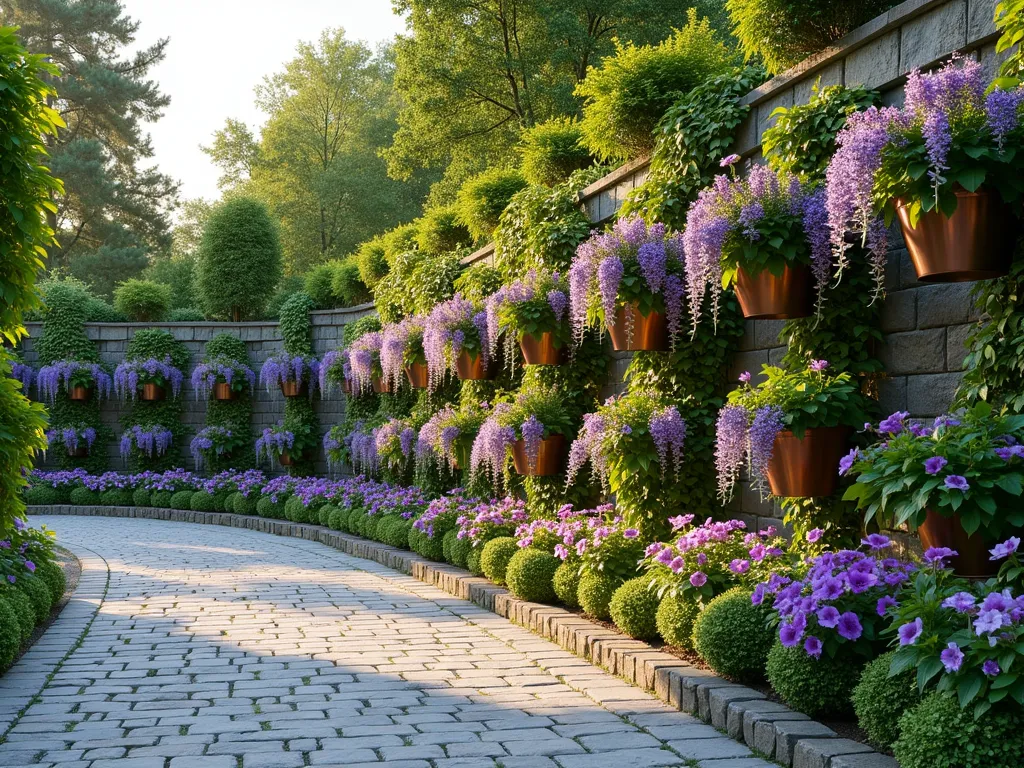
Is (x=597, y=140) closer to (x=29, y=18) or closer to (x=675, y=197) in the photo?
(x=675, y=197)

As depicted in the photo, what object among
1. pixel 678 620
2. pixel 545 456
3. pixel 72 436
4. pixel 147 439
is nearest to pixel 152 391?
pixel 147 439

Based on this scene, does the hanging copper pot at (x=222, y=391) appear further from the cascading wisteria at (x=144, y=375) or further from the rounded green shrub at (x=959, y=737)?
the rounded green shrub at (x=959, y=737)

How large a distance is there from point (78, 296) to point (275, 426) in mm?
4434

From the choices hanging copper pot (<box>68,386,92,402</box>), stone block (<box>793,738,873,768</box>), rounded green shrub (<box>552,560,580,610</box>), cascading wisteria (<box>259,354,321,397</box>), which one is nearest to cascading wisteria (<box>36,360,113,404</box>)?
hanging copper pot (<box>68,386,92,402</box>)

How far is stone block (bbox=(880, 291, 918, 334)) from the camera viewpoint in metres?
4.13

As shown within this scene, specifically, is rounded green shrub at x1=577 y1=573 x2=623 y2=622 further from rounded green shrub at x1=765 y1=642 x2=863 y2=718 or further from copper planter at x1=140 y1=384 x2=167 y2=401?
copper planter at x1=140 y1=384 x2=167 y2=401

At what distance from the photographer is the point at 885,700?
3.04 metres

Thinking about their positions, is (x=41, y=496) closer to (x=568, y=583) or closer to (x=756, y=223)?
(x=568, y=583)

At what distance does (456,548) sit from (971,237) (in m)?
5.32

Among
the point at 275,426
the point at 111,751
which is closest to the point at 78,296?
the point at 275,426

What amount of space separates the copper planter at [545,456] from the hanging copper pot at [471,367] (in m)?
1.39

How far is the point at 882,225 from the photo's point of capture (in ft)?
12.6

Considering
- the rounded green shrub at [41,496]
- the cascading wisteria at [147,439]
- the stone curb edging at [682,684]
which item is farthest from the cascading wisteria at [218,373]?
the stone curb edging at [682,684]

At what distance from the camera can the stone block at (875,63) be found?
4227 mm
